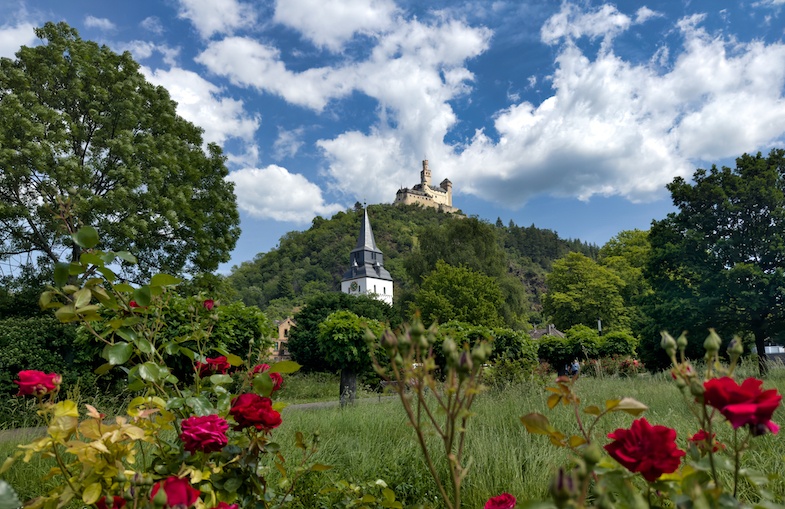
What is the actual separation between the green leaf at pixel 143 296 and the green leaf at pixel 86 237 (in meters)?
0.20

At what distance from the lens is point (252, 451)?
1.73 metres

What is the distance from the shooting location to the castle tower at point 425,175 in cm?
12293

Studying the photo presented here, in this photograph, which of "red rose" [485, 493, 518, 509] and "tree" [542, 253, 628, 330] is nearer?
"red rose" [485, 493, 518, 509]

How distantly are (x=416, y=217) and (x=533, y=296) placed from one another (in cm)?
2898

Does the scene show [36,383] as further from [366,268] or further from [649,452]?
[366,268]

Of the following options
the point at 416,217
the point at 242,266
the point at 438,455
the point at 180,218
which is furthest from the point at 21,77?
the point at 416,217

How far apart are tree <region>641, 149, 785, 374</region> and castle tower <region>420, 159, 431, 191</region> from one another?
4198 inches

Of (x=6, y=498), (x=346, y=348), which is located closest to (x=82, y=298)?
(x=6, y=498)

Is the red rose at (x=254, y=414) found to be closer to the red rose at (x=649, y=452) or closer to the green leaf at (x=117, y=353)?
the green leaf at (x=117, y=353)

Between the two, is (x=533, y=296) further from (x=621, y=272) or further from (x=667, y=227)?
(x=667, y=227)

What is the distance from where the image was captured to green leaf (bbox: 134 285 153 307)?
5.16 feet

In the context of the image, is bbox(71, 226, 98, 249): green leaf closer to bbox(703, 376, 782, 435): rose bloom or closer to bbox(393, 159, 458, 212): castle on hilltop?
bbox(703, 376, 782, 435): rose bloom

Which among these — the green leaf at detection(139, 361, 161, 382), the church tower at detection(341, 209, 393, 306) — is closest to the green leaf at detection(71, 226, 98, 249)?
the green leaf at detection(139, 361, 161, 382)

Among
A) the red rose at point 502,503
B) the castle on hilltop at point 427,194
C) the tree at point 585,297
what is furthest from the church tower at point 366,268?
the red rose at point 502,503
